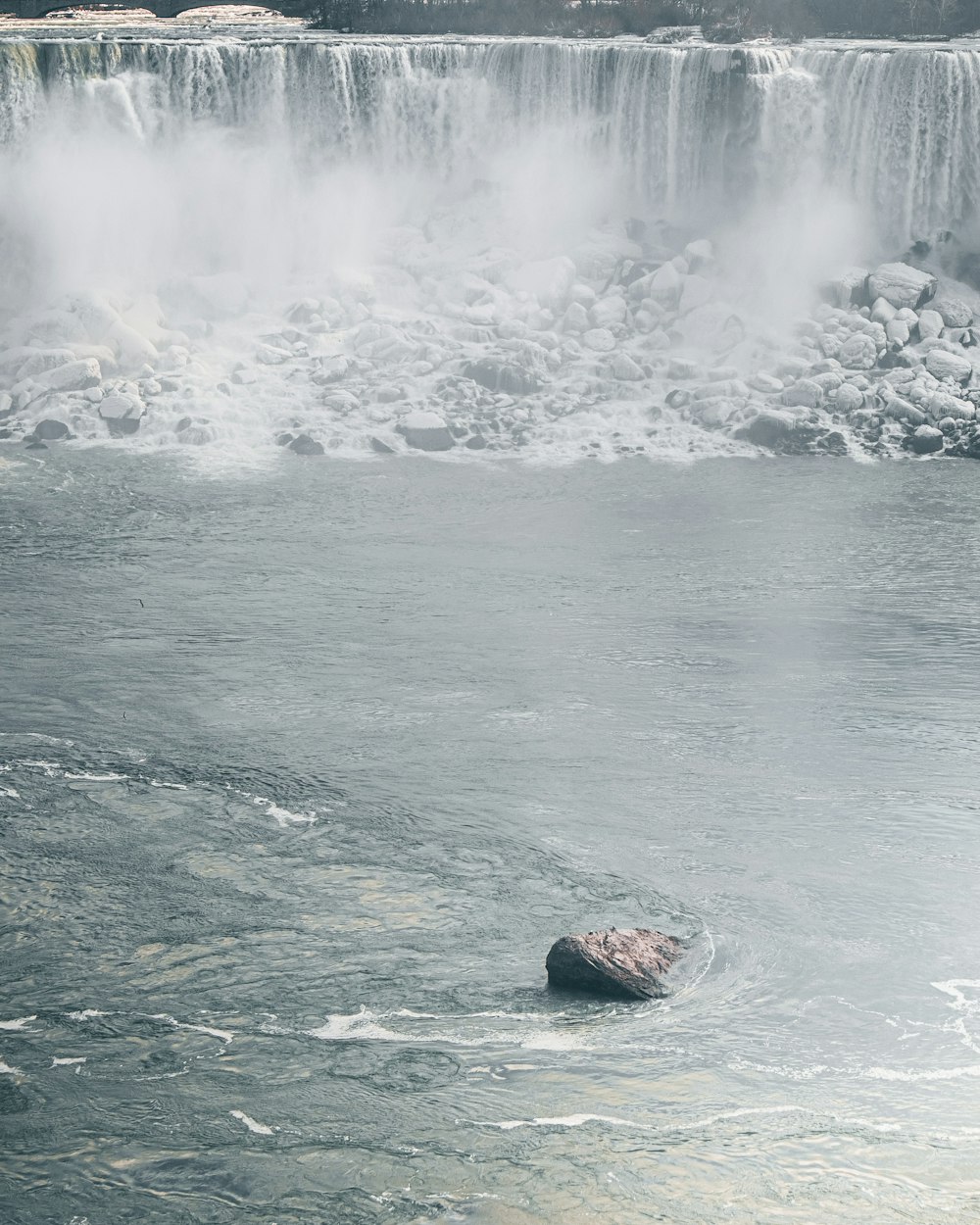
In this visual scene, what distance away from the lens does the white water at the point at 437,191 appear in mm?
32375

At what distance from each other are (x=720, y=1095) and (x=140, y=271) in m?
27.4

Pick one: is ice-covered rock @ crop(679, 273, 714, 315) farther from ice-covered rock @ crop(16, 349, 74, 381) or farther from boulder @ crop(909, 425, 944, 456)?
ice-covered rock @ crop(16, 349, 74, 381)

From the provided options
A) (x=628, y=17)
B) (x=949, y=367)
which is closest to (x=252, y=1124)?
(x=949, y=367)

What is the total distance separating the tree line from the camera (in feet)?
141

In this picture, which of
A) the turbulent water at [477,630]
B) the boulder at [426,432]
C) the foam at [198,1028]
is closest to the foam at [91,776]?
the turbulent water at [477,630]

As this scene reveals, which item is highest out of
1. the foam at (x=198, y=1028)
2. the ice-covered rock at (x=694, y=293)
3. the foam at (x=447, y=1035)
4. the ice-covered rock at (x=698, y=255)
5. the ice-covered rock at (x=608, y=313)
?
the ice-covered rock at (x=698, y=255)

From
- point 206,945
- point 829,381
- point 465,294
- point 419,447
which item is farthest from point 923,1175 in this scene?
point 465,294

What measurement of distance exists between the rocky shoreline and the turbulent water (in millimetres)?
116

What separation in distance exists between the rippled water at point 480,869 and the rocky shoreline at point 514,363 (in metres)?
5.21

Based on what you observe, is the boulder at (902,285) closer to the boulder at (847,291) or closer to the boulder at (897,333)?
the boulder at (847,291)

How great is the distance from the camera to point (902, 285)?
109 feet

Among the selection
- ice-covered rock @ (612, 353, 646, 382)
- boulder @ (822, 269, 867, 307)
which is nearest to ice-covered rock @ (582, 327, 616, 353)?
ice-covered rock @ (612, 353, 646, 382)

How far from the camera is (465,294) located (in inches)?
1344

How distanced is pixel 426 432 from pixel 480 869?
15.7 metres
